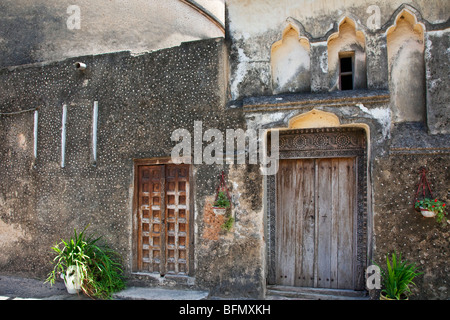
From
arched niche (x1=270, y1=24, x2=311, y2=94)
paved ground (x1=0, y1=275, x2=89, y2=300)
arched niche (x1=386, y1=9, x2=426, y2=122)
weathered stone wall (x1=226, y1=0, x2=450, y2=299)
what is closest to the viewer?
weathered stone wall (x1=226, y1=0, x2=450, y2=299)

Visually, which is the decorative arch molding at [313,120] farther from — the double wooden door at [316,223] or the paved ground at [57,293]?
the paved ground at [57,293]

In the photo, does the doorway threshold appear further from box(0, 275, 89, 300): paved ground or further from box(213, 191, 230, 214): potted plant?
box(0, 275, 89, 300): paved ground

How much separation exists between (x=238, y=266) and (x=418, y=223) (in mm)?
2646

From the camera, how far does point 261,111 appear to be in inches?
234

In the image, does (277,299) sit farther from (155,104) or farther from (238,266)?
(155,104)

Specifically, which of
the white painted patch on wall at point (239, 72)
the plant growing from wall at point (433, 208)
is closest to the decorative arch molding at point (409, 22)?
the white painted patch on wall at point (239, 72)

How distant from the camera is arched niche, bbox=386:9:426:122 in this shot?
554 centimetres

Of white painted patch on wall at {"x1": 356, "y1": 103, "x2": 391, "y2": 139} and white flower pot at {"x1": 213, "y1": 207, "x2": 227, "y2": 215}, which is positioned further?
white flower pot at {"x1": 213, "y1": 207, "x2": 227, "y2": 215}

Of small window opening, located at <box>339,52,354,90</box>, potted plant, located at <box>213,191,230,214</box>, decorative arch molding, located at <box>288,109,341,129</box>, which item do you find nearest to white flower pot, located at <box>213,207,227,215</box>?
potted plant, located at <box>213,191,230,214</box>

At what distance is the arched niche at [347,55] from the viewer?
5.80 metres

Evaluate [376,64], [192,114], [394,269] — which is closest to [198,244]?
[192,114]

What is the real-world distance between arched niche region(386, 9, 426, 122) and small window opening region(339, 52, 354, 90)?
56 centimetres

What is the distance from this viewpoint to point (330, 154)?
235 inches

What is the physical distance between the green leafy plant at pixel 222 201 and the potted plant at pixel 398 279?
237cm
